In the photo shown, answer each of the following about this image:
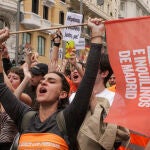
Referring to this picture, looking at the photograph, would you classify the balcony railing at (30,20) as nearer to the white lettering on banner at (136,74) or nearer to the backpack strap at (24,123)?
the backpack strap at (24,123)

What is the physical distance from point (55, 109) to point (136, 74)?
0.65 metres

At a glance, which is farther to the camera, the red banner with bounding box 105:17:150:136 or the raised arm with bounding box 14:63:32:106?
the raised arm with bounding box 14:63:32:106

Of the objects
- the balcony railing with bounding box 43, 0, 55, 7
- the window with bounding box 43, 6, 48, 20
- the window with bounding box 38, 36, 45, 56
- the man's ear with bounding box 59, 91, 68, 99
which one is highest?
the balcony railing with bounding box 43, 0, 55, 7

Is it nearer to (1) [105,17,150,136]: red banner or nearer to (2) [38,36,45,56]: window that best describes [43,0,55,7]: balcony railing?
(2) [38,36,45,56]: window

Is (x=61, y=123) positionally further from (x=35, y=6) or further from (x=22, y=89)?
(x=35, y=6)

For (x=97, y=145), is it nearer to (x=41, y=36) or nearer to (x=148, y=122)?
(x=148, y=122)

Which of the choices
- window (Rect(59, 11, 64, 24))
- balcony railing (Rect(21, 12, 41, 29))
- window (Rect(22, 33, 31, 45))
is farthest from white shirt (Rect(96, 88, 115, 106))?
window (Rect(59, 11, 64, 24))

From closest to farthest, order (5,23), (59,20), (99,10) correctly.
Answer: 1. (5,23)
2. (59,20)
3. (99,10)

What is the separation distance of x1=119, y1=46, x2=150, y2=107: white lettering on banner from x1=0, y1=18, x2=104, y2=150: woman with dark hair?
201 mm

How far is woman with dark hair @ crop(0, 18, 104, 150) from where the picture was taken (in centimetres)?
307

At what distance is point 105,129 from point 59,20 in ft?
101

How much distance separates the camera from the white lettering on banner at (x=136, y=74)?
3014 mm

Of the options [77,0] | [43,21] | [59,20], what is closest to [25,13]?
[43,21]

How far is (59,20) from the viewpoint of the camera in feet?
111
